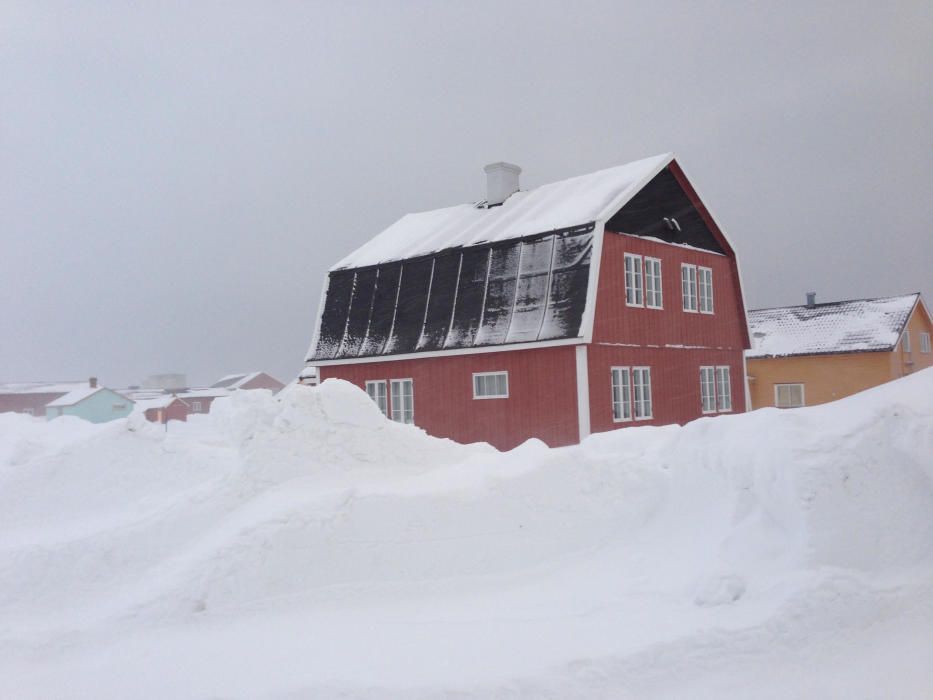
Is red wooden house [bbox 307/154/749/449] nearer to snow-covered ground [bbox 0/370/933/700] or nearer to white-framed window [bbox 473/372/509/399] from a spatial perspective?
white-framed window [bbox 473/372/509/399]

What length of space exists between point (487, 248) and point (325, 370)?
5.75 metres

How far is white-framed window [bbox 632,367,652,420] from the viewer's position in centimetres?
1738

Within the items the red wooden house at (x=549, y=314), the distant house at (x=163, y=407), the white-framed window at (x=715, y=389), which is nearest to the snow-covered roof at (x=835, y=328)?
the white-framed window at (x=715, y=389)

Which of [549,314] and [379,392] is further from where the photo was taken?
[379,392]

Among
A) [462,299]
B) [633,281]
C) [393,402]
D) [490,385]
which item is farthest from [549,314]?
[393,402]

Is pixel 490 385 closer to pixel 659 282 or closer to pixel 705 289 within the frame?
pixel 659 282

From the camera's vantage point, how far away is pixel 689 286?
1958 cm

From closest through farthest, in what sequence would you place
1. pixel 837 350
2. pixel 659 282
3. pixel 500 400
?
pixel 500 400 → pixel 659 282 → pixel 837 350

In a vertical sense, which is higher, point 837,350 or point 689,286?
point 689,286

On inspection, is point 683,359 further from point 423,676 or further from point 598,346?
point 423,676

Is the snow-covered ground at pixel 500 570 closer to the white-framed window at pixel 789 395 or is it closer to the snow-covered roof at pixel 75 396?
the white-framed window at pixel 789 395

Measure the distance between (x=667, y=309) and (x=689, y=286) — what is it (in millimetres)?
1406

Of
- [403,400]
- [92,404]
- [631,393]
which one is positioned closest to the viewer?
[631,393]

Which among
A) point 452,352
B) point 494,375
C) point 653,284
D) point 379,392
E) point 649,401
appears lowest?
point 649,401
